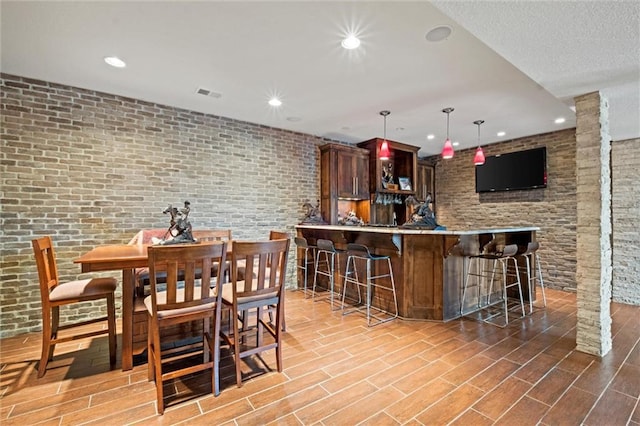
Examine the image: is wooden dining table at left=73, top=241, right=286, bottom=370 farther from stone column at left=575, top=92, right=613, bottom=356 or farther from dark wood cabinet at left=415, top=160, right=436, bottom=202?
dark wood cabinet at left=415, top=160, right=436, bottom=202

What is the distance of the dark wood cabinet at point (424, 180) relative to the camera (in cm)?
673

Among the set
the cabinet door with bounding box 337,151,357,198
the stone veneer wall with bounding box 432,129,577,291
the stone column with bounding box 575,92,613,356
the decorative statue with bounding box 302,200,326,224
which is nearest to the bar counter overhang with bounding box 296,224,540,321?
the stone column with bounding box 575,92,613,356

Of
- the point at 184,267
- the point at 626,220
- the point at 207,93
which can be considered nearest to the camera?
the point at 184,267

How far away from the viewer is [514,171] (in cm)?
554

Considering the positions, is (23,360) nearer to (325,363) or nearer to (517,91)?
(325,363)

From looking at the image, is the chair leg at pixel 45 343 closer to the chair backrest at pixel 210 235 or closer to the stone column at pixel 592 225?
the chair backrest at pixel 210 235

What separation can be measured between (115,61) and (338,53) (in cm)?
221

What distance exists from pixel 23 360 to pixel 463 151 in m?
7.63

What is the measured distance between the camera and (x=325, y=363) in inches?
95.3

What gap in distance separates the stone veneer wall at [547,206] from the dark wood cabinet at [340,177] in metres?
2.56

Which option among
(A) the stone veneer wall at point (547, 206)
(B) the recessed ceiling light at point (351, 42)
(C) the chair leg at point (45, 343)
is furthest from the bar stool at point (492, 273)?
(C) the chair leg at point (45, 343)

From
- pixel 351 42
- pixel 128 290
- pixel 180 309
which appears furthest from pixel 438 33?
pixel 128 290

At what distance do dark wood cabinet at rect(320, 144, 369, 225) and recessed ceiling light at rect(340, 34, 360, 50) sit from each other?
8.88ft

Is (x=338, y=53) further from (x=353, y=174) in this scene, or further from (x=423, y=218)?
(x=353, y=174)
